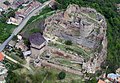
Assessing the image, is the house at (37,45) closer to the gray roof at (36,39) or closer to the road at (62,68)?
the gray roof at (36,39)

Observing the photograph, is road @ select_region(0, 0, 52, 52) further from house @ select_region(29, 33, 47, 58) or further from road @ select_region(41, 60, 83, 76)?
road @ select_region(41, 60, 83, 76)

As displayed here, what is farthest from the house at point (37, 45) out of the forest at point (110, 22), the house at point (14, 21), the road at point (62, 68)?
the house at point (14, 21)

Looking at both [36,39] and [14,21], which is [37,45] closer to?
[36,39]

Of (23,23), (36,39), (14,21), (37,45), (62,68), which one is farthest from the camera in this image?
(23,23)

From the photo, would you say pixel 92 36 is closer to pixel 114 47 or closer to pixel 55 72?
pixel 114 47

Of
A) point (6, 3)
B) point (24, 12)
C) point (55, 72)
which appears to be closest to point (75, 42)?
point (55, 72)

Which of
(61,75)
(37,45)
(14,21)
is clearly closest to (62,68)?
(61,75)

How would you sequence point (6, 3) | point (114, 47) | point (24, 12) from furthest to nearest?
1. point (6, 3)
2. point (24, 12)
3. point (114, 47)
